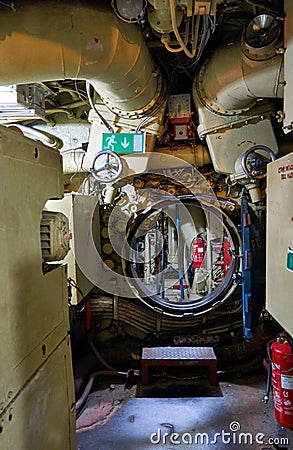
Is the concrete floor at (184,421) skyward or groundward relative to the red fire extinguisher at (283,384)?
groundward

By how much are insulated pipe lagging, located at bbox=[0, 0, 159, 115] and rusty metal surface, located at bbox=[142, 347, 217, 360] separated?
2638 millimetres

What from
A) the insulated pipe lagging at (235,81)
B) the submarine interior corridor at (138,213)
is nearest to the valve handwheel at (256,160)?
the submarine interior corridor at (138,213)

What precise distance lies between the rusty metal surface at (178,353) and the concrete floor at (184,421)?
0.30 metres

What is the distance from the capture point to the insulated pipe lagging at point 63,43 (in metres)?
1.76

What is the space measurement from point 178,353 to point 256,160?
204cm

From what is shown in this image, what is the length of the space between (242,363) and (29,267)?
3.35 metres

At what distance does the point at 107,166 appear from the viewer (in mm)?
3055

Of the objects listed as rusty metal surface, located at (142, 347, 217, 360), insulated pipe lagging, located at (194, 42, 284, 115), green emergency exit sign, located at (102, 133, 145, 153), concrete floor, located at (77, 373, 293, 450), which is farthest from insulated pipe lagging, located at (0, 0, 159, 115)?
rusty metal surface, located at (142, 347, 217, 360)

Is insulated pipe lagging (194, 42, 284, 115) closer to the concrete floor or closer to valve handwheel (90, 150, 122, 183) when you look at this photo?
valve handwheel (90, 150, 122, 183)

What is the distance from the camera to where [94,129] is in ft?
10.2

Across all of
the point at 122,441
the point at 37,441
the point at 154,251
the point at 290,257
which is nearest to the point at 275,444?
the point at 122,441

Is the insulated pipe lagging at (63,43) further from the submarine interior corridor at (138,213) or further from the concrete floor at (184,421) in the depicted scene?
the concrete floor at (184,421)

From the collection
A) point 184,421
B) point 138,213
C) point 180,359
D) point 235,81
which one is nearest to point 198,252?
point 138,213

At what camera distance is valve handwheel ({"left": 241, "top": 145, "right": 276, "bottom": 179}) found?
289 cm
